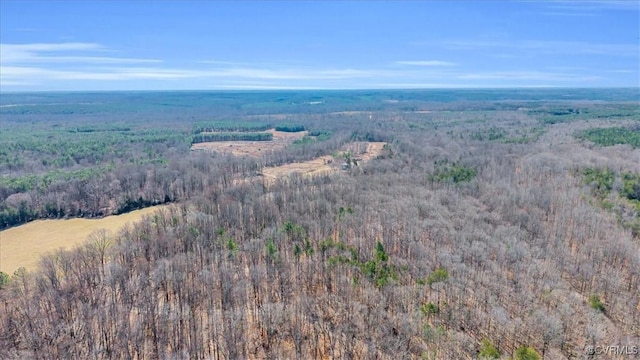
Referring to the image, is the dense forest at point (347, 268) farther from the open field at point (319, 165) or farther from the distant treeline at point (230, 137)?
the distant treeline at point (230, 137)

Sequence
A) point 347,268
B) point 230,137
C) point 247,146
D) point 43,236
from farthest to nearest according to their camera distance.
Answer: point 230,137
point 247,146
point 43,236
point 347,268

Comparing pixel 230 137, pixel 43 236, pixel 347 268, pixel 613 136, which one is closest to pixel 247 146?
pixel 230 137

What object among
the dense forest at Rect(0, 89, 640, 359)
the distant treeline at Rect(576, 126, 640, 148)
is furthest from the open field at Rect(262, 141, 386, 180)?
the distant treeline at Rect(576, 126, 640, 148)

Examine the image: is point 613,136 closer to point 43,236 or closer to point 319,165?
point 319,165

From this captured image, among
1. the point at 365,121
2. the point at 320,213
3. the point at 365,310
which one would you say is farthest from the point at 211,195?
the point at 365,121

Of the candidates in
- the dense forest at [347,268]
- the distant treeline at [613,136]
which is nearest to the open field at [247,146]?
the dense forest at [347,268]

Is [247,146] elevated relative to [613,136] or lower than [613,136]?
lower
